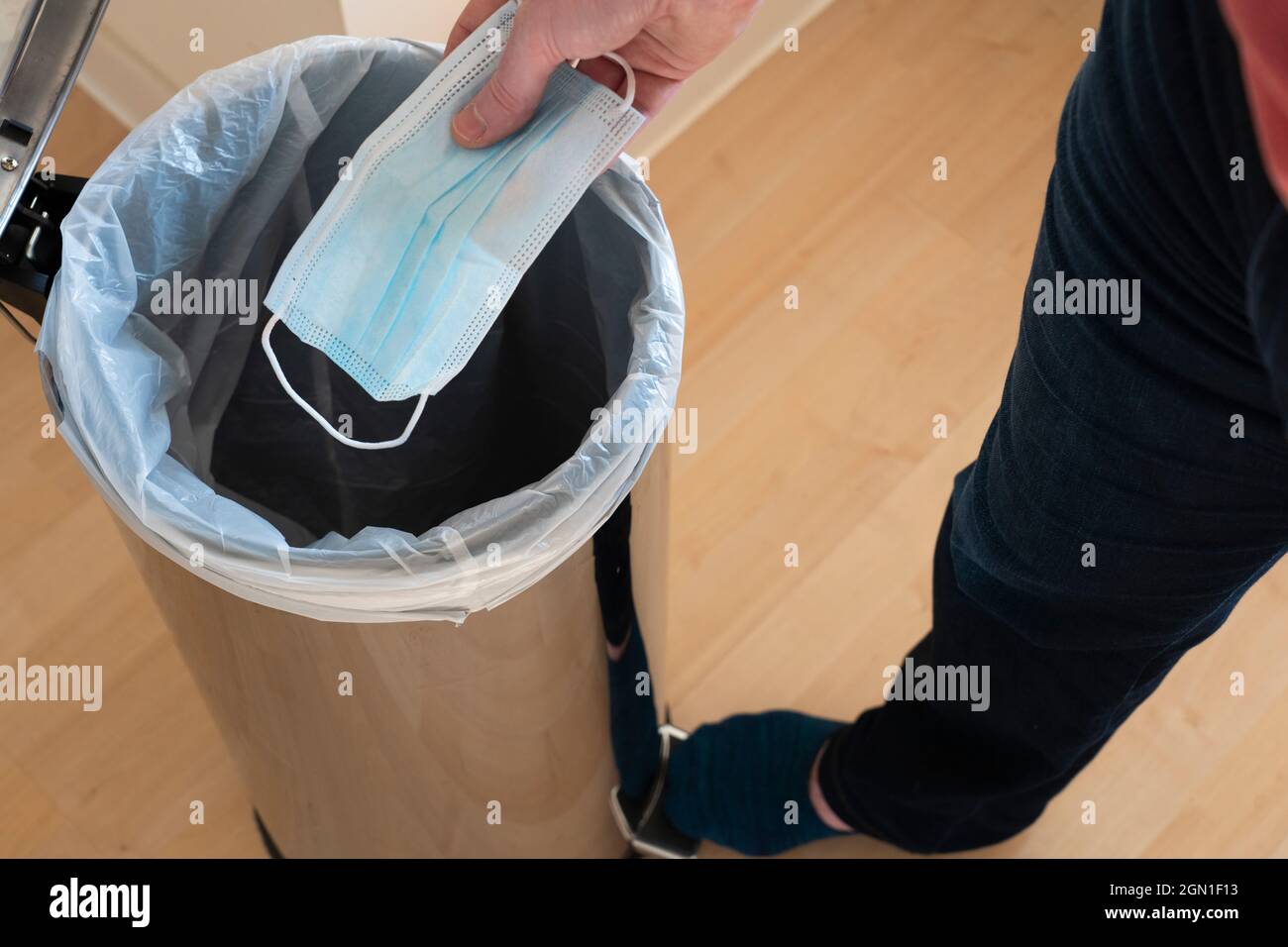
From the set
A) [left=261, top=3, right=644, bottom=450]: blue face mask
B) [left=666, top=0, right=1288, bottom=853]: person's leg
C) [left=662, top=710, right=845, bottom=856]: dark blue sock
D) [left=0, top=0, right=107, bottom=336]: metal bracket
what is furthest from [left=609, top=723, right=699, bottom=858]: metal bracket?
[left=0, top=0, right=107, bottom=336]: metal bracket

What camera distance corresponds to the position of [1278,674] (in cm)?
107

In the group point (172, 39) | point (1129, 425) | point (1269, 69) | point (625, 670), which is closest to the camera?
point (1269, 69)

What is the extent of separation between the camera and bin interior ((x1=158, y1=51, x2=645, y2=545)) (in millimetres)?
726

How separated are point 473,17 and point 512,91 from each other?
0.23 feet

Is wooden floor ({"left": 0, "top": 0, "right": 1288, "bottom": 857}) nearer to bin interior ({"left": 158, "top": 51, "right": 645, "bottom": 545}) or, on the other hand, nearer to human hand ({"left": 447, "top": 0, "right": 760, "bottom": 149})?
bin interior ({"left": 158, "top": 51, "right": 645, "bottom": 545})

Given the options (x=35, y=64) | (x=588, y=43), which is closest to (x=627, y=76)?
(x=588, y=43)

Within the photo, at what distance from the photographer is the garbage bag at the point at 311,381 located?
0.57 metres

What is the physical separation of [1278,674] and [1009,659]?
16.3 inches

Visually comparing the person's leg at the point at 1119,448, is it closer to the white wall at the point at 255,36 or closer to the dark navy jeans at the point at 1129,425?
the dark navy jeans at the point at 1129,425

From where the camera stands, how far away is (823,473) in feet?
3.76

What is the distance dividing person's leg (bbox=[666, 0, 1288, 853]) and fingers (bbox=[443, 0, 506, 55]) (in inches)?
11.2

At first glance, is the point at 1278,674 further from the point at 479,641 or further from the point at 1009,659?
the point at 479,641

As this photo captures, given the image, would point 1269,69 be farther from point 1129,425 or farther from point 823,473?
point 823,473
